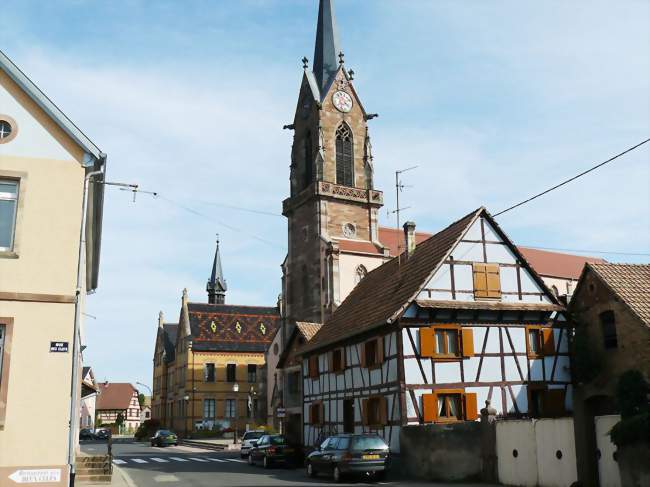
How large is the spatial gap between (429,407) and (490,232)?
23.8ft

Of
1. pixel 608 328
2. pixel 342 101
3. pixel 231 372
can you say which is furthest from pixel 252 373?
pixel 608 328

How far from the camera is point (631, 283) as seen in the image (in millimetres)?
26672

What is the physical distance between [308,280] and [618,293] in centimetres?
3176

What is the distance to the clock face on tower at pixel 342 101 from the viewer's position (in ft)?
195

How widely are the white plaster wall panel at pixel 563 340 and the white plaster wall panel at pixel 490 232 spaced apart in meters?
4.14

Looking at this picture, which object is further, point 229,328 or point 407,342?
point 229,328

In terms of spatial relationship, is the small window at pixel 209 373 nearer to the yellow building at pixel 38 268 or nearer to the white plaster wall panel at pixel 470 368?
the white plaster wall panel at pixel 470 368

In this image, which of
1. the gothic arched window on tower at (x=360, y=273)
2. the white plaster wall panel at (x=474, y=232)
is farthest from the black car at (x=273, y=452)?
the gothic arched window on tower at (x=360, y=273)

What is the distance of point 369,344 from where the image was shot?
1084 inches

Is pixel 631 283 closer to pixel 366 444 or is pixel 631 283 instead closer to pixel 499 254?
pixel 499 254

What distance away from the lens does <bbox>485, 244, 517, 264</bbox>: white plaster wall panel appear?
27672 millimetres

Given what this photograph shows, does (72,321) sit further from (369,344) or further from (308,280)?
(308,280)

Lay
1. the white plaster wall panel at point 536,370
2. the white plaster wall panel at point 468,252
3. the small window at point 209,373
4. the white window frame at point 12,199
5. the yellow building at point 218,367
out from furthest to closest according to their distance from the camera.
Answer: the small window at point 209,373 < the yellow building at point 218,367 < the white plaster wall panel at point 468,252 < the white plaster wall panel at point 536,370 < the white window frame at point 12,199

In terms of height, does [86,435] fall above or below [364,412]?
below
